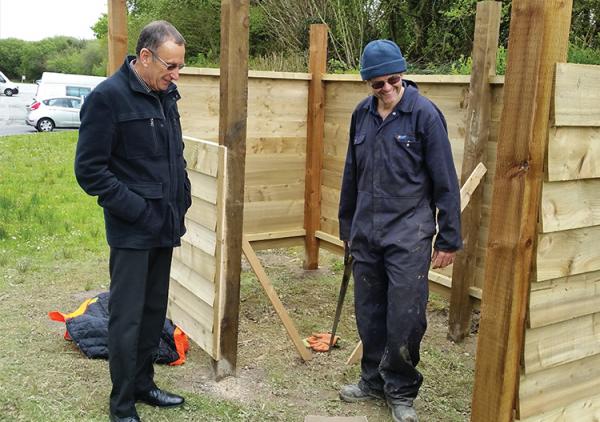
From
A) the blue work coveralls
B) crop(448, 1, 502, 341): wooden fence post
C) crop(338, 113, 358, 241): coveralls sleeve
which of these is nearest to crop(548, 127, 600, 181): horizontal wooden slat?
the blue work coveralls

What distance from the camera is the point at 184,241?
4.21 metres

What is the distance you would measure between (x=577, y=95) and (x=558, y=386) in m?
1.17

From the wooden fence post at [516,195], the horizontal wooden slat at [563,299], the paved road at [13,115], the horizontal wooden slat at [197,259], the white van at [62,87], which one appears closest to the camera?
the wooden fence post at [516,195]

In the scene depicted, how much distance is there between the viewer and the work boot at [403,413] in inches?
136

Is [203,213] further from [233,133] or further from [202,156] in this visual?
[233,133]

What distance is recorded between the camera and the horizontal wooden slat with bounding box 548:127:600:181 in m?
2.26

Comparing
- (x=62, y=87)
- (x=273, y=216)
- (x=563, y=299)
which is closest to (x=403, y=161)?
(x=563, y=299)

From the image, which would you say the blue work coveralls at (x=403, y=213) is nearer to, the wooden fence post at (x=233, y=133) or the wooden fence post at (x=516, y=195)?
the wooden fence post at (x=233, y=133)

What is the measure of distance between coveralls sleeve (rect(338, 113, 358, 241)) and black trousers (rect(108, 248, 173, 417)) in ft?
3.48

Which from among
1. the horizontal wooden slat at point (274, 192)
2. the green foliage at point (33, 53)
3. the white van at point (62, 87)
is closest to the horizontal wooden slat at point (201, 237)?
the horizontal wooden slat at point (274, 192)

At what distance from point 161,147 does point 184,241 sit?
A: 1.18 metres

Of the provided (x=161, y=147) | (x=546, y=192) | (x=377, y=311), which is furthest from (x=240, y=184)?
(x=546, y=192)

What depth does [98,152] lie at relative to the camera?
296 cm

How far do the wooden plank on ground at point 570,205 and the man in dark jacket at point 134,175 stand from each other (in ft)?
5.96
